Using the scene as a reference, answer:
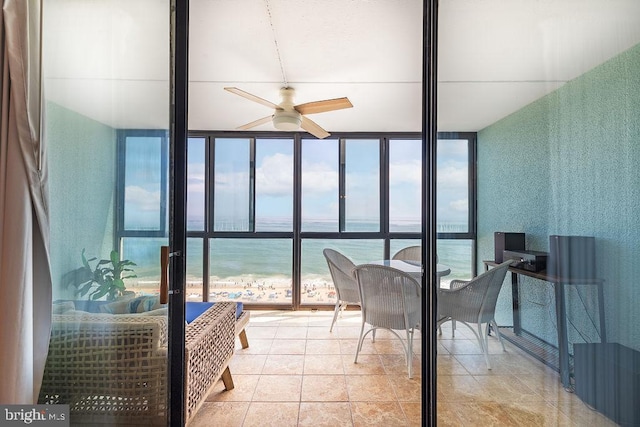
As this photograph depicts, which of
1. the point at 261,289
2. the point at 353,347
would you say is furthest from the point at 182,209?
the point at 261,289

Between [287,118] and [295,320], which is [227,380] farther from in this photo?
[287,118]

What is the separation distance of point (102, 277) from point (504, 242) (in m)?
1.58

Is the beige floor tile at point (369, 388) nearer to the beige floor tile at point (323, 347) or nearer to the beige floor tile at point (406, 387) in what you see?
the beige floor tile at point (406, 387)

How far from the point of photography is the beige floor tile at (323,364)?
2.58m

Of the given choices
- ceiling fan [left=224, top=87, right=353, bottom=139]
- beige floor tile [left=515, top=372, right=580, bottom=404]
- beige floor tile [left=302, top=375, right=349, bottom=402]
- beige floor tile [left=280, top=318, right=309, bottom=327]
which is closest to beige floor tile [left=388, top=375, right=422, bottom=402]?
beige floor tile [left=302, top=375, right=349, bottom=402]

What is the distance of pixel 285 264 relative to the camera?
14.8 feet

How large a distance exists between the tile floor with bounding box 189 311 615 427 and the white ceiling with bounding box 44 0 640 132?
942 millimetres

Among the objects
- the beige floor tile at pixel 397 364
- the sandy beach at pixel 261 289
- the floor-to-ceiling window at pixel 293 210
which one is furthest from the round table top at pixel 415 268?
the sandy beach at pixel 261 289

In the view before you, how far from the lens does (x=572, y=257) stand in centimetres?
87

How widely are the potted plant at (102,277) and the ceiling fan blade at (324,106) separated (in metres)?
1.83

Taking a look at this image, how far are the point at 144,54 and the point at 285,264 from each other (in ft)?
11.2

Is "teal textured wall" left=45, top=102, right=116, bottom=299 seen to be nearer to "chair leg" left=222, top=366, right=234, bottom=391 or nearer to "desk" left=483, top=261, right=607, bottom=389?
"chair leg" left=222, top=366, right=234, bottom=391

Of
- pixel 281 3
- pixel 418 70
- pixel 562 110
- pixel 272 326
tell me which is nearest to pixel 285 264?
pixel 272 326

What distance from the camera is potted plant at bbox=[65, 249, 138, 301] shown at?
1154 mm
